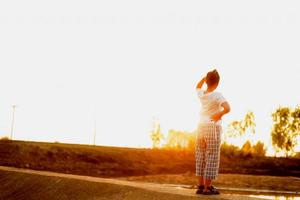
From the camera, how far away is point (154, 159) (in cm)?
4397

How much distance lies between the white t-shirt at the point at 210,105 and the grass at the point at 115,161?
67.8ft

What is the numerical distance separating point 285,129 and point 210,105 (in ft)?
254

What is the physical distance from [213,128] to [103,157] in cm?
3363

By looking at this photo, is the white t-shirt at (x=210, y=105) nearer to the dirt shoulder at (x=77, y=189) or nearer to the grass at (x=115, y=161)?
the dirt shoulder at (x=77, y=189)

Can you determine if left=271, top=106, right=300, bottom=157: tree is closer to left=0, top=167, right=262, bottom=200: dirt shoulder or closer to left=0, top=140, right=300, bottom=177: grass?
left=0, top=140, right=300, bottom=177: grass

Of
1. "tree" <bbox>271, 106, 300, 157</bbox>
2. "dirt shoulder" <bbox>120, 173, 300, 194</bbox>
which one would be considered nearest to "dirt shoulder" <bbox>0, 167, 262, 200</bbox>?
"dirt shoulder" <bbox>120, 173, 300, 194</bbox>

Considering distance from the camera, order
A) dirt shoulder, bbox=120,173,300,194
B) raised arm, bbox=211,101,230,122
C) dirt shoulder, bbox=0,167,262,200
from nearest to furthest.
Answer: raised arm, bbox=211,101,230,122 < dirt shoulder, bbox=0,167,262,200 < dirt shoulder, bbox=120,173,300,194

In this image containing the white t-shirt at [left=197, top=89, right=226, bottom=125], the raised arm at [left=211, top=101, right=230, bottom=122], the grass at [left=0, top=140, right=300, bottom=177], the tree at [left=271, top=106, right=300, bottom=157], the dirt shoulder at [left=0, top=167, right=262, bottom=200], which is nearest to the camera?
the raised arm at [left=211, top=101, right=230, bottom=122]

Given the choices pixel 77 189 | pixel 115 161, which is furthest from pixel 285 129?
pixel 77 189

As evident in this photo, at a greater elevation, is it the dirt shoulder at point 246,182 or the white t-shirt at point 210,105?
the white t-shirt at point 210,105

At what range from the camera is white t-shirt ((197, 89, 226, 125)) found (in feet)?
23.4

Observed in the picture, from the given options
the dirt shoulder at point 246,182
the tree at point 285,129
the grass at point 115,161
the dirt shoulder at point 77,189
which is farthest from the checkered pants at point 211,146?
the tree at point 285,129

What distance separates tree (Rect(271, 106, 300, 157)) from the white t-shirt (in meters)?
74.8

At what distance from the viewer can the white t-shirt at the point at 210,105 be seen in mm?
7137
